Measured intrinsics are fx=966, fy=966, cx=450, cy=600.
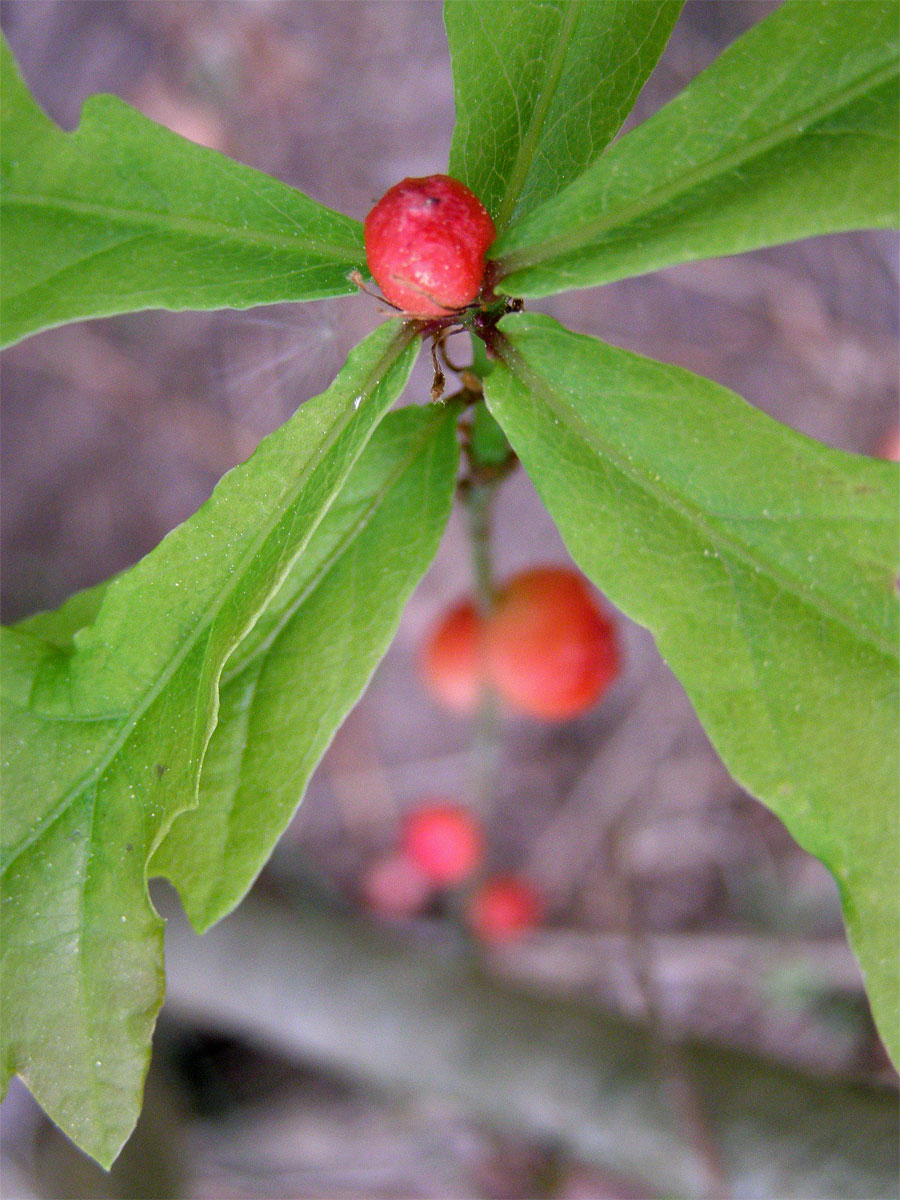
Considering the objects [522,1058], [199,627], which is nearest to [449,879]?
[522,1058]

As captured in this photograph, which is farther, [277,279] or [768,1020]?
[768,1020]

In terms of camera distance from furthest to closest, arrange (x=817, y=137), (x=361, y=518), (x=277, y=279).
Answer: (x=361, y=518), (x=277, y=279), (x=817, y=137)

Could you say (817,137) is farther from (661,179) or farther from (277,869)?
(277,869)

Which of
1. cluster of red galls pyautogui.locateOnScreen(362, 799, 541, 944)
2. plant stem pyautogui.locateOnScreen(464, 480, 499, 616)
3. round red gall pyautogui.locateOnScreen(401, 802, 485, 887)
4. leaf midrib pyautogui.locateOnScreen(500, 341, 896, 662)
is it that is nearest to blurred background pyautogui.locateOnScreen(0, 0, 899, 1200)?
cluster of red galls pyautogui.locateOnScreen(362, 799, 541, 944)

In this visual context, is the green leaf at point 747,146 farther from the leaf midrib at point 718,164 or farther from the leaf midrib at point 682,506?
the leaf midrib at point 682,506

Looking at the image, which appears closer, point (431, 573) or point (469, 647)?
point (469, 647)

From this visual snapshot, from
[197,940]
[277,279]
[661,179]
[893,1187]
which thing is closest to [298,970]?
[197,940]

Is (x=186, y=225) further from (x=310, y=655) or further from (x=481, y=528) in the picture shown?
(x=481, y=528)
